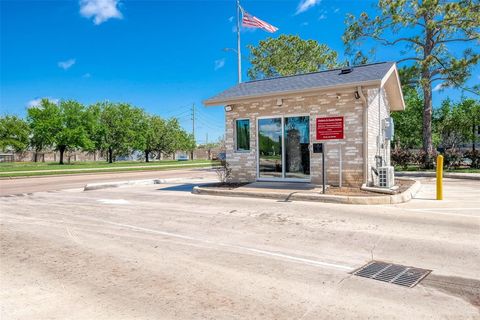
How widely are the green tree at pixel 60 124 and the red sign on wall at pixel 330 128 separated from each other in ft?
138

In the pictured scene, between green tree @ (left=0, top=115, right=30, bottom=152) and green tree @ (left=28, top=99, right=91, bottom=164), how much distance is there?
8.27m

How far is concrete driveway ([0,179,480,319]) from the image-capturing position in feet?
11.4

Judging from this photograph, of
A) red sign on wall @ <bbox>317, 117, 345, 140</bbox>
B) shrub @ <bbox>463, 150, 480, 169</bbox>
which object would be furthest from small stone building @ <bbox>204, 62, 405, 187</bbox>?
shrub @ <bbox>463, 150, 480, 169</bbox>

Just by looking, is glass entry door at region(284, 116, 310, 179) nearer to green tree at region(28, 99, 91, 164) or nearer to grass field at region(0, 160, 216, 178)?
grass field at region(0, 160, 216, 178)

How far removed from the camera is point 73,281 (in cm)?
425

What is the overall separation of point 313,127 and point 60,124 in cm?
4338

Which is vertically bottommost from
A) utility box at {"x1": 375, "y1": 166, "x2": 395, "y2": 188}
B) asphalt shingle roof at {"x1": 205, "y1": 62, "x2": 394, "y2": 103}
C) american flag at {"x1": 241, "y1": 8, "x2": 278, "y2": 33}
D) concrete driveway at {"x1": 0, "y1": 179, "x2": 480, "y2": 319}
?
concrete driveway at {"x1": 0, "y1": 179, "x2": 480, "y2": 319}

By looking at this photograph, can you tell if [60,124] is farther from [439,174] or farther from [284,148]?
[439,174]

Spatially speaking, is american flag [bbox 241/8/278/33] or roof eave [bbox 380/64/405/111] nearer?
roof eave [bbox 380/64/405/111]

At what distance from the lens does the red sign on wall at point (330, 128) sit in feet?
34.5

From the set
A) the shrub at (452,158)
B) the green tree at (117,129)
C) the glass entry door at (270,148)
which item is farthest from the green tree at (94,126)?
the shrub at (452,158)

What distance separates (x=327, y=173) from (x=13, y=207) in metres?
10.1

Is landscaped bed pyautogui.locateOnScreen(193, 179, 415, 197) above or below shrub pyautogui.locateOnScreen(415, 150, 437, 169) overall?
below

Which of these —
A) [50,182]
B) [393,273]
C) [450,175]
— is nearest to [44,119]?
[50,182]
